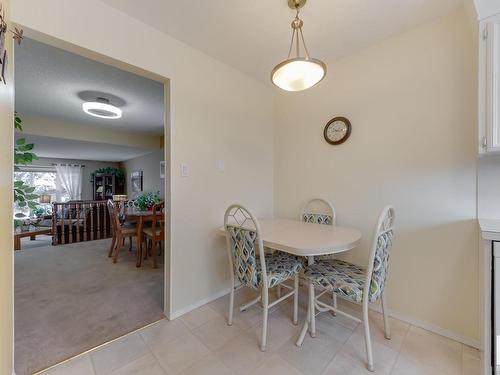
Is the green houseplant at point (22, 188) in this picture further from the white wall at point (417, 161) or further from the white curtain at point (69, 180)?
the white curtain at point (69, 180)

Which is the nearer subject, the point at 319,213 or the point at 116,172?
the point at 319,213

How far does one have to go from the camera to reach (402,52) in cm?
172

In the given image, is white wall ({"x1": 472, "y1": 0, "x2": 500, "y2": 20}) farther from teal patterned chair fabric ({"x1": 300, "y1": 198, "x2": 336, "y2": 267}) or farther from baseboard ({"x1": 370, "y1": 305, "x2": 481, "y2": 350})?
baseboard ({"x1": 370, "y1": 305, "x2": 481, "y2": 350})

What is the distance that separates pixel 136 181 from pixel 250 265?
636 cm

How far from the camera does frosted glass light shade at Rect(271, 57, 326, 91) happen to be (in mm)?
1225

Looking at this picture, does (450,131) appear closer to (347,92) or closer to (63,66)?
(347,92)

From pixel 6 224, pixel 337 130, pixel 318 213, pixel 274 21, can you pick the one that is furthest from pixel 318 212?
pixel 6 224

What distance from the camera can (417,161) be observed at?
5.41 feet

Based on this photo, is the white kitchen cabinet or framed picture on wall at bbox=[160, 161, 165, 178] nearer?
the white kitchen cabinet

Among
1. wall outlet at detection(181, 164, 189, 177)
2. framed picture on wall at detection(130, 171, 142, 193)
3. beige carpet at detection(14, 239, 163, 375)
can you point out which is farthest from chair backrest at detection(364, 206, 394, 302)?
framed picture on wall at detection(130, 171, 142, 193)

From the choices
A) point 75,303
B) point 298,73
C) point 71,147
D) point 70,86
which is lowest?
point 75,303

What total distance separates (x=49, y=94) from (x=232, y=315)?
3.41 metres

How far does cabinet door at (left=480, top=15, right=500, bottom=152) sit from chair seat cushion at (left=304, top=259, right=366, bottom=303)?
1049 millimetres

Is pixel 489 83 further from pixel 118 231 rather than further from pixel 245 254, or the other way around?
pixel 118 231
